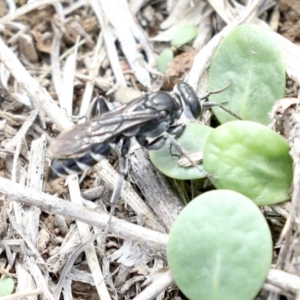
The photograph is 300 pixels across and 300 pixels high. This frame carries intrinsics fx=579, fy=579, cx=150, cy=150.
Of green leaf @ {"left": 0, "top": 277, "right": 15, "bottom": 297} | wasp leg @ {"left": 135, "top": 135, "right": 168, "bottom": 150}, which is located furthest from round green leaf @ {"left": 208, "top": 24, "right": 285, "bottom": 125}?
green leaf @ {"left": 0, "top": 277, "right": 15, "bottom": 297}

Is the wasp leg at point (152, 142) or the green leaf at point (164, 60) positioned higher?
the green leaf at point (164, 60)

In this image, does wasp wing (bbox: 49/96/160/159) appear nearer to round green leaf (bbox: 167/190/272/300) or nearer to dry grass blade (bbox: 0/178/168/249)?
dry grass blade (bbox: 0/178/168/249)

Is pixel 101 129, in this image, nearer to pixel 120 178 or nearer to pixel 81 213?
pixel 120 178

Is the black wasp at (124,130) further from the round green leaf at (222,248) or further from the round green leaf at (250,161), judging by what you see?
the round green leaf at (222,248)

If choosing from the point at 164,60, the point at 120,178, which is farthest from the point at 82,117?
the point at 164,60

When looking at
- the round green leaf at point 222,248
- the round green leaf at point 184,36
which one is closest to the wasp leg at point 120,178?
the round green leaf at point 222,248

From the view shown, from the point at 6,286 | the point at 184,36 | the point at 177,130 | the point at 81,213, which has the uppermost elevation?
the point at 184,36
